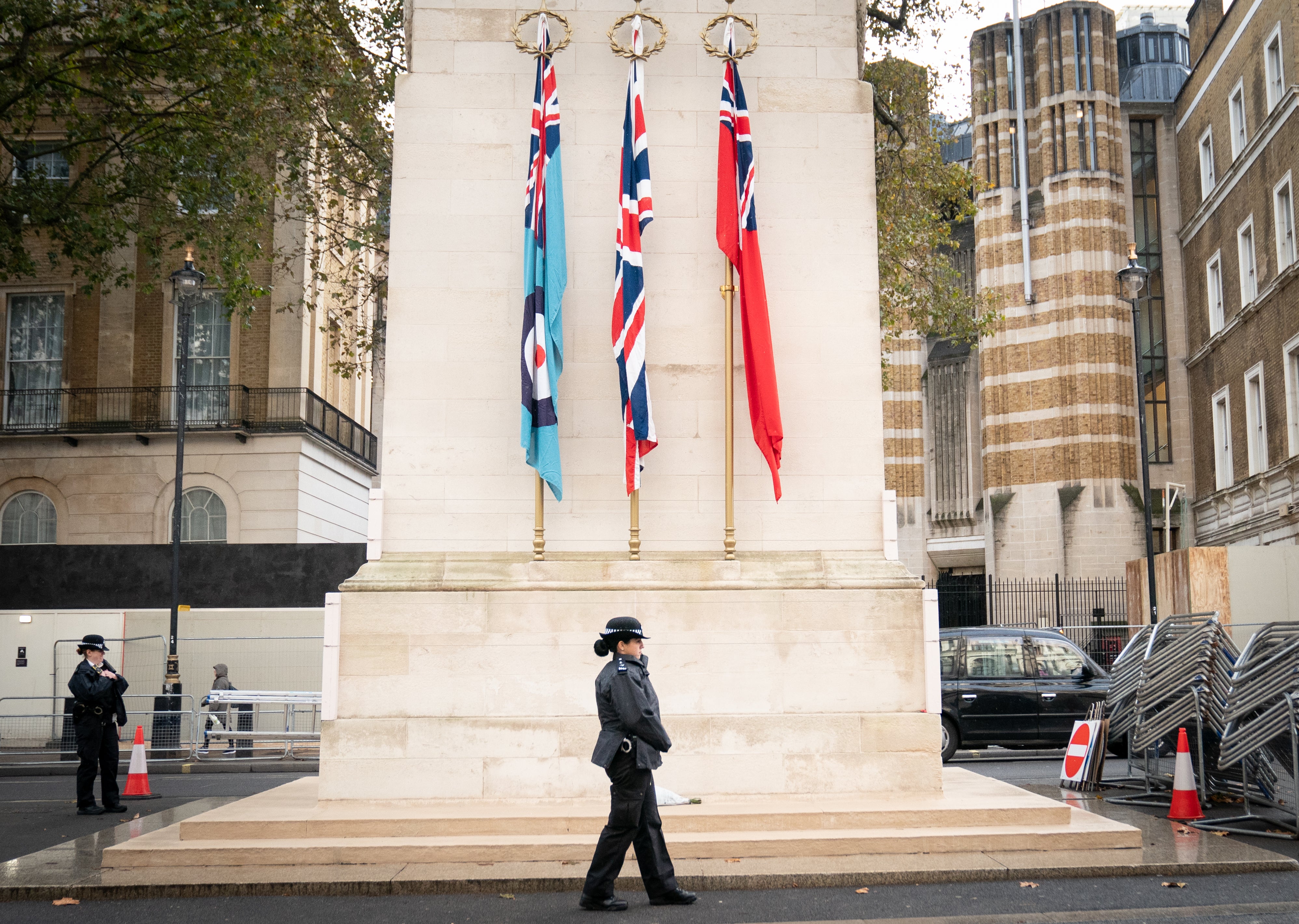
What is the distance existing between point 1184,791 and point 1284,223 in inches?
903

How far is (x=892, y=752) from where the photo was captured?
10547 mm

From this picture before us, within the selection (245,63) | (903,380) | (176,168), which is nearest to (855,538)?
(245,63)

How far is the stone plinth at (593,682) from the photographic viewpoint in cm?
1041

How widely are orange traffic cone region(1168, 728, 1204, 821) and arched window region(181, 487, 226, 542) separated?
901 inches

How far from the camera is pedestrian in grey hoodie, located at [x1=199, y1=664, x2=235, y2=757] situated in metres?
20.8

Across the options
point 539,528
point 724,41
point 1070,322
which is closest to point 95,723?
point 539,528

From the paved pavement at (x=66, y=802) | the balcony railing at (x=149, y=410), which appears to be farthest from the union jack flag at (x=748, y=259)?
the balcony railing at (x=149, y=410)

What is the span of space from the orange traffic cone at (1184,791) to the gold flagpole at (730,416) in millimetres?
4299

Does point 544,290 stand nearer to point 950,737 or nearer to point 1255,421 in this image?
point 950,737

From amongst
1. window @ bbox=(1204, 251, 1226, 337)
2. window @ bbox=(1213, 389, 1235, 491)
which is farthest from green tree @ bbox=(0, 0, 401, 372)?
window @ bbox=(1204, 251, 1226, 337)

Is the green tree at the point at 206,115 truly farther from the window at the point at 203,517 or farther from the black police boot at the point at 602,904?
the black police boot at the point at 602,904

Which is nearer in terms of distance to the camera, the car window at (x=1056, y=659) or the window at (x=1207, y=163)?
the car window at (x=1056, y=659)

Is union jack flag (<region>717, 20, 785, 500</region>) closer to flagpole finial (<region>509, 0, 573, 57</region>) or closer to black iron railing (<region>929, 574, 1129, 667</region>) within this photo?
flagpole finial (<region>509, 0, 573, 57</region>)

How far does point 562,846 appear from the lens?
926cm
